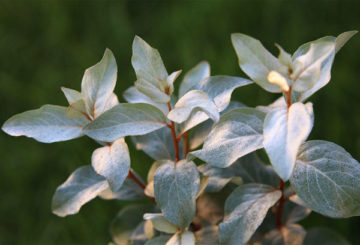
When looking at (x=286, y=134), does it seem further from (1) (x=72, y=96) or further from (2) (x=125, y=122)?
(1) (x=72, y=96)

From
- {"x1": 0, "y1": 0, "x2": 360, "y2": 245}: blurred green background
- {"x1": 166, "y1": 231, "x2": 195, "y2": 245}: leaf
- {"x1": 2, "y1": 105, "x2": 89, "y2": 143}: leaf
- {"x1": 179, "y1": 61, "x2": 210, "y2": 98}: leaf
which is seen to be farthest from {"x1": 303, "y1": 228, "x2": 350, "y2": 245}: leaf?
{"x1": 0, "y1": 0, "x2": 360, "y2": 245}: blurred green background

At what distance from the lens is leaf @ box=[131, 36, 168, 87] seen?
0.77 meters

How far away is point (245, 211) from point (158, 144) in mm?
257

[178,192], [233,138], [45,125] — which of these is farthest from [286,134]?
[45,125]

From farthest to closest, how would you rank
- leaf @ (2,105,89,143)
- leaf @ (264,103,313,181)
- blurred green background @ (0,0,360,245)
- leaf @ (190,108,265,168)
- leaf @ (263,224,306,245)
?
blurred green background @ (0,0,360,245) < leaf @ (263,224,306,245) < leaf @ (2,105,89,143) < leaf @ (190,108,265,168) < leaf @ (264,103,313,181)

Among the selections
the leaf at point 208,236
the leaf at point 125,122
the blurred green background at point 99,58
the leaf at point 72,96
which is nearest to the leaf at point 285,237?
the leaf at point 208,236

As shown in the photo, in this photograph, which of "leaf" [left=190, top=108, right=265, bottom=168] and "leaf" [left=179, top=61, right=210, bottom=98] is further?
"leaf" [left=179, top=61, right=210, bottom=98]

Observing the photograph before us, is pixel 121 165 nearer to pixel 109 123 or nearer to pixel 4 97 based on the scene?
pixel 109 123

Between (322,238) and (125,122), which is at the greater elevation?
(125,122)

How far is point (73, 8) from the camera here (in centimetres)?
238

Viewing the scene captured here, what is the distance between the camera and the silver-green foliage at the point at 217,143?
68 cm

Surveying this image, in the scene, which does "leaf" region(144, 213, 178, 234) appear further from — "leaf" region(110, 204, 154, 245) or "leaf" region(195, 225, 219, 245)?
"leaf" region(110, 204, 154, 245)

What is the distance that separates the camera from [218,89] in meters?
0.80

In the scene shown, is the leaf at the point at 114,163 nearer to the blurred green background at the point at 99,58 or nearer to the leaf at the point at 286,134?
the leaf at the point at 286,134
